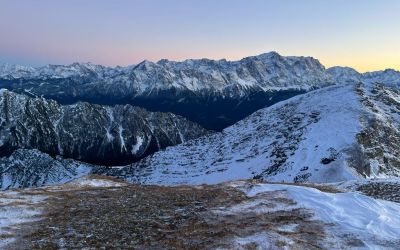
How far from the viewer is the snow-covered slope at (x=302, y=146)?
302 feet

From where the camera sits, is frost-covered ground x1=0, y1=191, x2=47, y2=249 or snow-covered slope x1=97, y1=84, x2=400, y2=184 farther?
snow-covered slope x1=97, y1=84, x2=400, y2=184

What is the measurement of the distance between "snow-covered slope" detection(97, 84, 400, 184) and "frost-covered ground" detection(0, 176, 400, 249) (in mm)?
57154

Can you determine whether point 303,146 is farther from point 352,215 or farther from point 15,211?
point 15,211

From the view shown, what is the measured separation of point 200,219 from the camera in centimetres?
2602

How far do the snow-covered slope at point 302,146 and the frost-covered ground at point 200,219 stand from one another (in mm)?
57154

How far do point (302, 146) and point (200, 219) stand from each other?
84863mm

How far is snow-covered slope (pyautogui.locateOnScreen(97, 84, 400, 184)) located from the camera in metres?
91.9

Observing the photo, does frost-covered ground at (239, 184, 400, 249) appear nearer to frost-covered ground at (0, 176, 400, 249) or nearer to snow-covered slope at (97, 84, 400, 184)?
frost-covered ground at (0, 176, 400, 249)

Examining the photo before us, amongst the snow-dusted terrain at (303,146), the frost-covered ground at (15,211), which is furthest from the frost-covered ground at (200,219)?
the snow-dusted terrain at (303,146)

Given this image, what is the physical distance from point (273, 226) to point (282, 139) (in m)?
99.5

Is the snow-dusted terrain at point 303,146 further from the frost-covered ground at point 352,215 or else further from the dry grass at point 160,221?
the dry grass at point 160,221

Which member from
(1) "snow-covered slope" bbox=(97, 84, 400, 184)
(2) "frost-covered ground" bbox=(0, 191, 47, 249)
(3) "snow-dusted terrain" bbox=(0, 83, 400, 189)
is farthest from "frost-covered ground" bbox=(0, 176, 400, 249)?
(1) "snow-covered slope" bbox=(97, 84, 400, 184)

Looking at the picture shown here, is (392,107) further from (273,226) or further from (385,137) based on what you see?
(273,226)

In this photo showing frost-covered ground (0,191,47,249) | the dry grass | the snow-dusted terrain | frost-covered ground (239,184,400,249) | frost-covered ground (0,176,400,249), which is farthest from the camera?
the snow-dusted terrain
